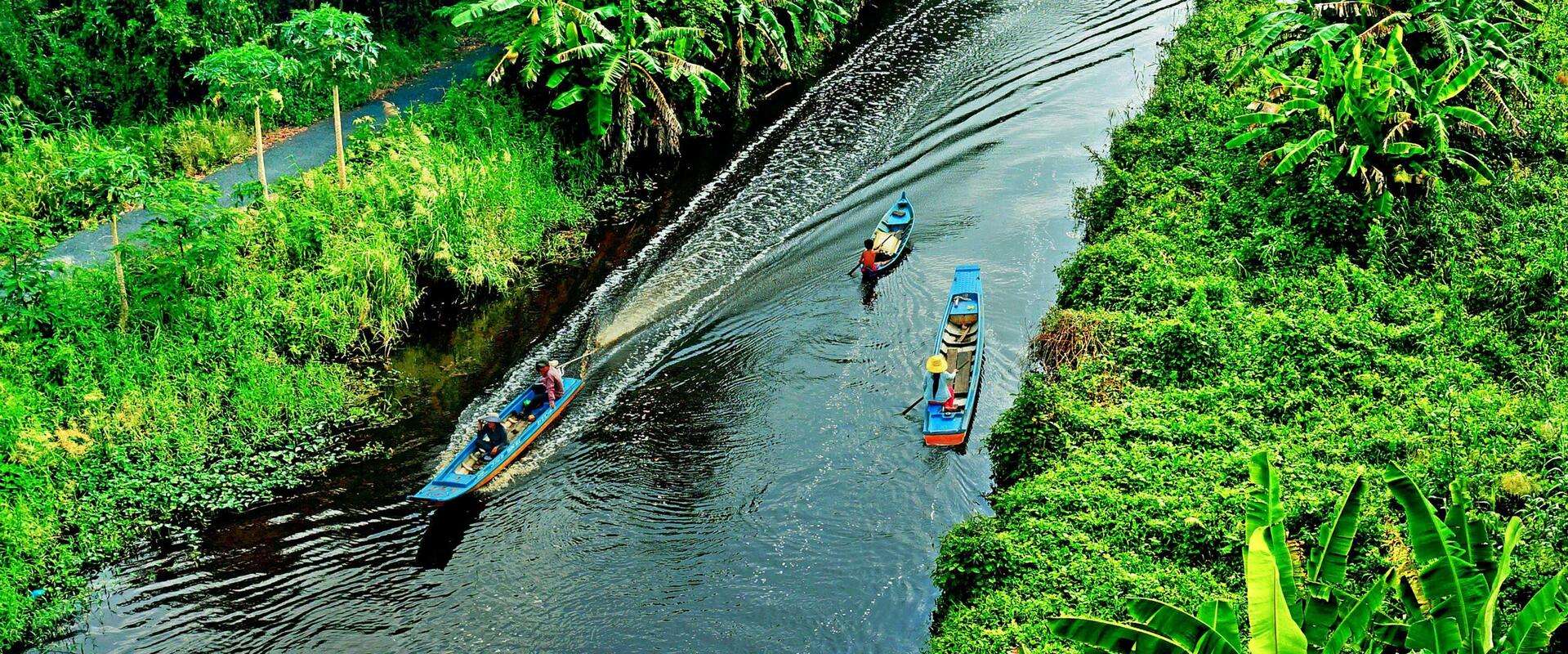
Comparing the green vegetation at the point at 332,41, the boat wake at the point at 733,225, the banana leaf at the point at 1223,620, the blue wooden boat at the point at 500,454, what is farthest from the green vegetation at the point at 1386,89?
the green vegetation at the point at 332,41

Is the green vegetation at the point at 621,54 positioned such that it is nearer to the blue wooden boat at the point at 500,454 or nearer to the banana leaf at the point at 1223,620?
the blue wooden boat at the point at 500,454

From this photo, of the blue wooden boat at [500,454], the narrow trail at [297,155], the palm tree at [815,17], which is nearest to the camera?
the blue wooden boat at [500,454]

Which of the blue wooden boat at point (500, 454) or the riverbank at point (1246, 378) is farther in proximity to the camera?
the blue wooden boat at point (500, 454)

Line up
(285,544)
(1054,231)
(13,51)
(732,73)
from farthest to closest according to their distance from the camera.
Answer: (732,73) < (1054,231) < (13,51) < (285,544)

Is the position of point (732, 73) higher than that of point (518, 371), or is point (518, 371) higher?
point (732, 73)

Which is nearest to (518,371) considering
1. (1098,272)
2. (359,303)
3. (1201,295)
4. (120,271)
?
(359,303)

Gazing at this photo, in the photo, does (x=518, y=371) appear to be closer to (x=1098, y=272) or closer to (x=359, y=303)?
(x=359, y=303)
